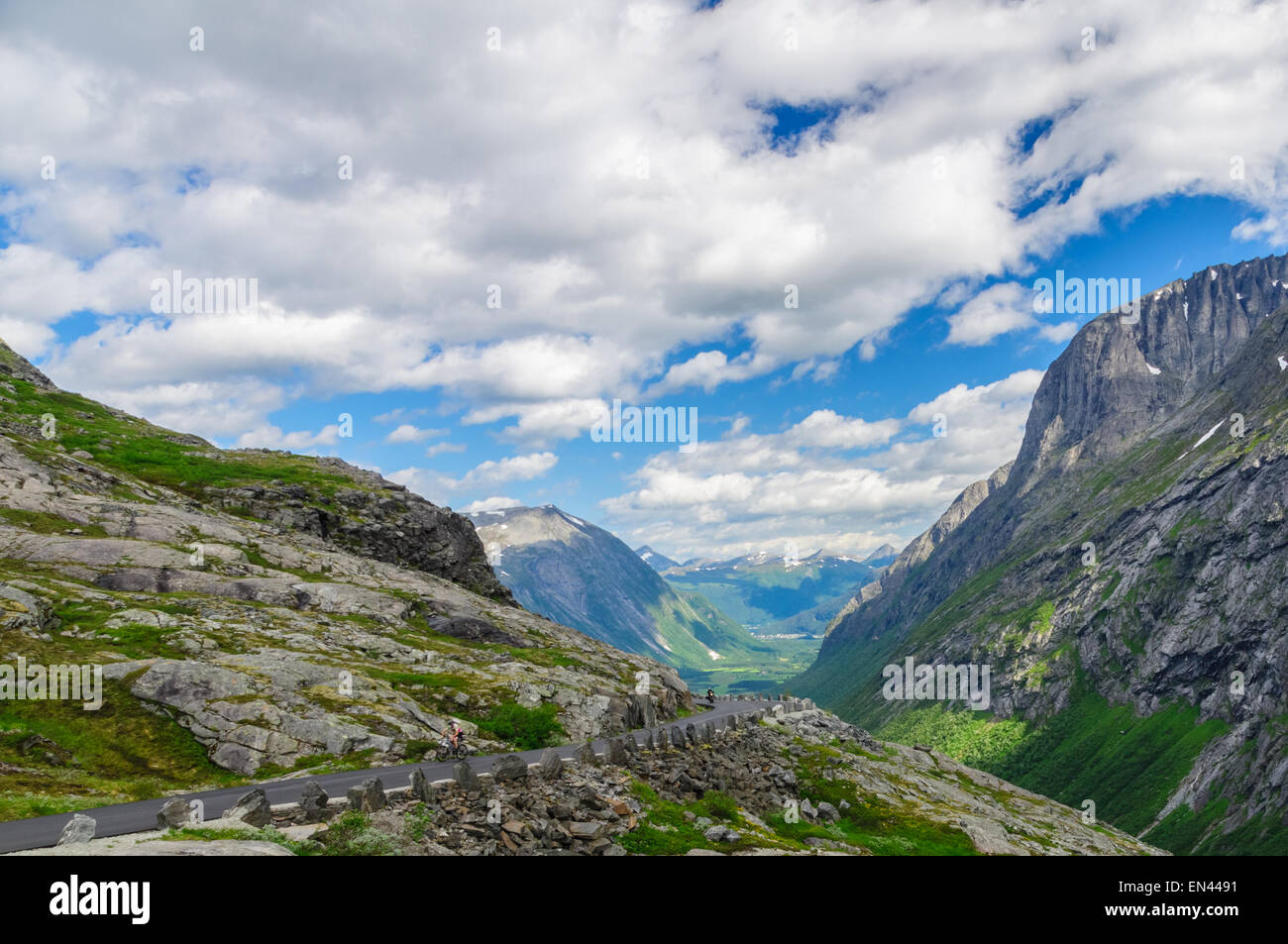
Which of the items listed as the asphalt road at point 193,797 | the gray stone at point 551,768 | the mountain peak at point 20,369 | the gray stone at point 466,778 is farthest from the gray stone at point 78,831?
the mountain peak at point 20,369

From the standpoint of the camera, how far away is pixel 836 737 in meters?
74.6

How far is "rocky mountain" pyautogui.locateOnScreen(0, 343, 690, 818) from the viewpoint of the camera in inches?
1527

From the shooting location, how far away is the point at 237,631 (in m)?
55.9

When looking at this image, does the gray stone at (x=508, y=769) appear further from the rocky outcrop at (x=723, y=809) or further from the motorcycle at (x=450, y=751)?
the motorcycle at (x=450, y=751)

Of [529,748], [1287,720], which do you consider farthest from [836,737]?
[1287,720]

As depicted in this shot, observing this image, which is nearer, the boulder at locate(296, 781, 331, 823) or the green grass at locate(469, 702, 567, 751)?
→ the boulder at locate(296, 781, 331, 823)

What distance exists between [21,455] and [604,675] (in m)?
73.8

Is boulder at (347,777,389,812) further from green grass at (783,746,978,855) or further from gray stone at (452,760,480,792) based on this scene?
green grass at (783,746,978,855)

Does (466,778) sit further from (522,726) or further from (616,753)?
(522,726)

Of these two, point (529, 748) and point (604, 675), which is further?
point (604, 675)

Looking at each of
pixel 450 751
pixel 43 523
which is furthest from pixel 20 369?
pixel 450 751

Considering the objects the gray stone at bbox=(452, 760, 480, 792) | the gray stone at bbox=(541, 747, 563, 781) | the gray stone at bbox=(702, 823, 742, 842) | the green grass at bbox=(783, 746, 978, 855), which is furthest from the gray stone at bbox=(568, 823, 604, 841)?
the green grass at bbox=(783, 746, 978, 855)

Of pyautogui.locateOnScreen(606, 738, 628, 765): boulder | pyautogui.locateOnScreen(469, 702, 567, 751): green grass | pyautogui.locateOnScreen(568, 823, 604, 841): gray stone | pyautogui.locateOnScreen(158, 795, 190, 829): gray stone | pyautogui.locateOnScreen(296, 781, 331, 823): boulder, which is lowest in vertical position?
pyautogui.locateOnScreen(469, 702, 567, 751): green grass
